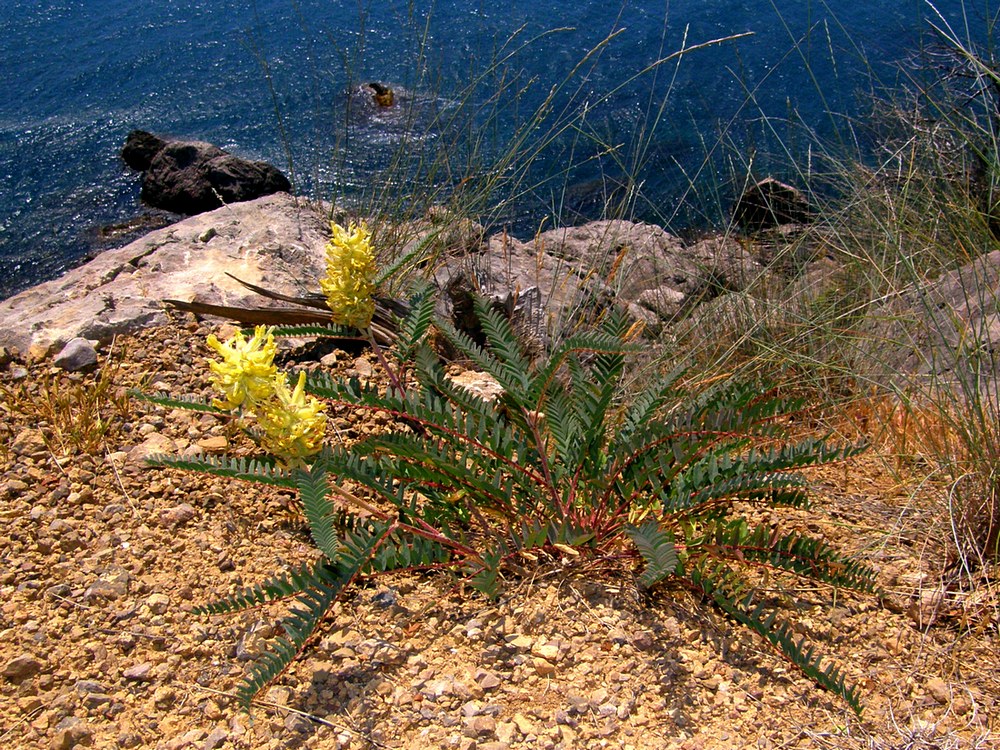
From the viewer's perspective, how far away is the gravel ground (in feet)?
5.48

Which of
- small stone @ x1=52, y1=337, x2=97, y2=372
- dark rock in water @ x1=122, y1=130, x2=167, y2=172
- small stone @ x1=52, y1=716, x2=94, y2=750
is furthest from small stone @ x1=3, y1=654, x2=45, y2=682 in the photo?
dark rock in water @ x1=122, y1=130, x2=167, y2=172

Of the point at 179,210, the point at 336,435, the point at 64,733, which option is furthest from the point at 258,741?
the point at 179,210

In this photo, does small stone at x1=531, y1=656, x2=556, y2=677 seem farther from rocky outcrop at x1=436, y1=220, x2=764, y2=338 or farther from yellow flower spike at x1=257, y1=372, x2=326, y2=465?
rocky outcrop at x1=436, y1=220, x2=764, y2=338

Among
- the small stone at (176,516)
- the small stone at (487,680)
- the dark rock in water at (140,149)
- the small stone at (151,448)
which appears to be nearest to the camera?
the small stone at (487,680)

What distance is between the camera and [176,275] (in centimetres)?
328

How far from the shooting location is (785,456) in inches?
74.6

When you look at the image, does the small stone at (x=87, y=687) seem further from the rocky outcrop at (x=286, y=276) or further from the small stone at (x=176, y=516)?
the rocky outcrop at (x=286, y=276)

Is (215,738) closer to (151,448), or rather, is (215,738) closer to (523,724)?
(523,724)

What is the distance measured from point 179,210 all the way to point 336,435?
3.53 m

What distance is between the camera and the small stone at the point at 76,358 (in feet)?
9.05

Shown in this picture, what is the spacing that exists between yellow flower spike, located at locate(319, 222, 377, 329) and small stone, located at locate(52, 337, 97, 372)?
1185 millimetres

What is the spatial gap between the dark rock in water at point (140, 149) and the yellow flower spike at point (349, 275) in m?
4.35

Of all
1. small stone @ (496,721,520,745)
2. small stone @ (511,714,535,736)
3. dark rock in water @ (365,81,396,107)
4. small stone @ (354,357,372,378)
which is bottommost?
small stone @ (511,714,535,736)

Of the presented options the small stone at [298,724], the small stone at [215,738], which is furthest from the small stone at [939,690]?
the small stone at [215,738]
